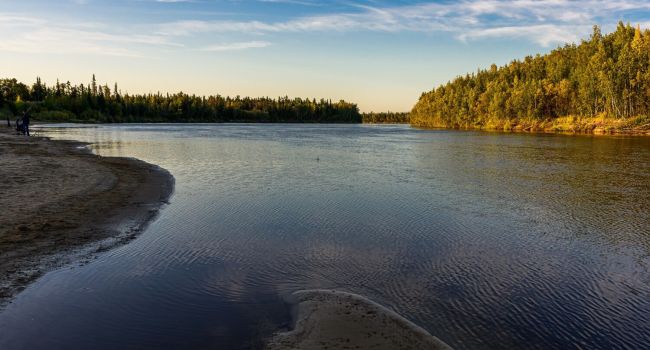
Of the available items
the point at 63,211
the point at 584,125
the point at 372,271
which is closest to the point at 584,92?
the point at 584,125

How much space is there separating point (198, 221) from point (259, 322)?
10.00 meters

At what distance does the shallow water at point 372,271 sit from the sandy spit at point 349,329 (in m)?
0.48

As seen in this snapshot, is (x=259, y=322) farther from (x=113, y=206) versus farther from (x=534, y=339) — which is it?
(x=113, y=206)

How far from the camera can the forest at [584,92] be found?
103m

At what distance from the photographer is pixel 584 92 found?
373 ft

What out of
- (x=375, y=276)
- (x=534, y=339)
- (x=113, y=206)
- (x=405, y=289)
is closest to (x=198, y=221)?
(x=113, y=206)

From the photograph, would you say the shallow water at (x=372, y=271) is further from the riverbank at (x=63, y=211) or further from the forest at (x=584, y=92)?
the forest at (x=584, y=92)

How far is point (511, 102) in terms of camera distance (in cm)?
14938

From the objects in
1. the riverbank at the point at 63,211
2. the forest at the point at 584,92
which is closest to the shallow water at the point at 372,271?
the riverbank at the point at 63,211

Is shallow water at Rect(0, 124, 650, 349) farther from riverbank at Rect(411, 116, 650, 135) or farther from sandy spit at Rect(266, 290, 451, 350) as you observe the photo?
riverbank at Rect(411, 116, 650, 135)

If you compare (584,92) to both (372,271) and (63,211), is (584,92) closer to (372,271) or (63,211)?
(372,271)

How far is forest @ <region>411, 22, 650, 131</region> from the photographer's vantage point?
103 m

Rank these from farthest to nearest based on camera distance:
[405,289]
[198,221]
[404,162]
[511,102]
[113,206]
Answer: [511,102]
[404,162]
[113,206]
[198,221]
[405,289]

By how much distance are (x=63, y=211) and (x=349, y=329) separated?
14.6 m
